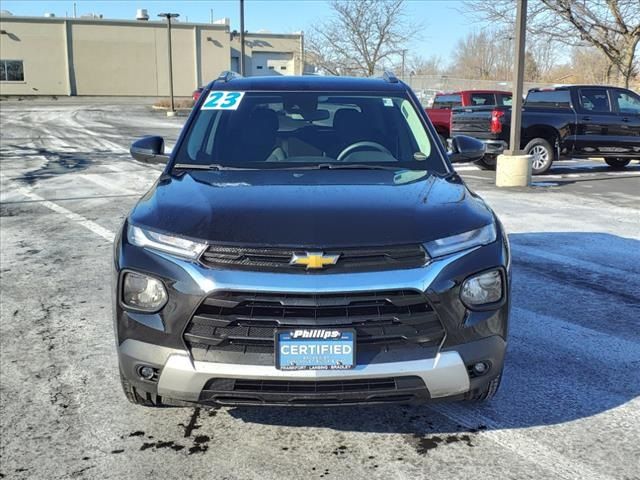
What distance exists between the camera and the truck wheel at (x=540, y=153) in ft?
45.9

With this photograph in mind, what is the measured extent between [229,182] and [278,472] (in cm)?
154

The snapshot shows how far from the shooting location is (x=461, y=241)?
2984 mm

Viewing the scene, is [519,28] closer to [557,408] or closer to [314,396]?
[557,408]

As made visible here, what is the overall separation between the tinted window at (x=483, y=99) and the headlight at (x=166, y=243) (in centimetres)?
1671

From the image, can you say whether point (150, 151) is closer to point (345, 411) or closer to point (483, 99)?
point (345, 411)

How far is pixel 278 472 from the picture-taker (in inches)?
118

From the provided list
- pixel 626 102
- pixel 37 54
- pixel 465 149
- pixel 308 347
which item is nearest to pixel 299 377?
pixel 308 347

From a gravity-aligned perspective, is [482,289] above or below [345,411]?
above

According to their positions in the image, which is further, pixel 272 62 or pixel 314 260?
pixel 272 62

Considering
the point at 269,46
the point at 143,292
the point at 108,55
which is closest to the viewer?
the point at 143,292

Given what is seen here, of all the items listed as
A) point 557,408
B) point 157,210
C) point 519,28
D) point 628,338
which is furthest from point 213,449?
point 519,28

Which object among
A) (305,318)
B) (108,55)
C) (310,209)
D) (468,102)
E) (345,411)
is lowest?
(345,411)

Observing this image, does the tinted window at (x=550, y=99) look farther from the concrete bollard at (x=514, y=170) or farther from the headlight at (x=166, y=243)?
the headlight at (x=166, y=243)

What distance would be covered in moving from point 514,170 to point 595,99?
11.7 ft
